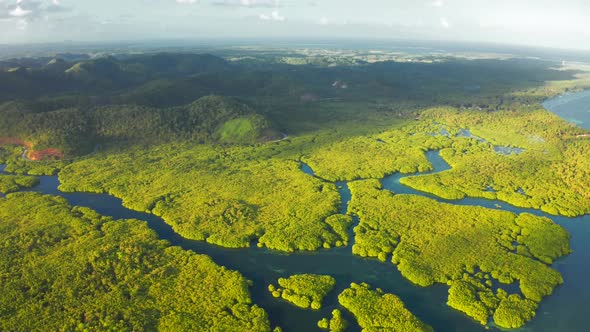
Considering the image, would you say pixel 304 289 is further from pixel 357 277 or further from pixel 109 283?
pixel 109 283

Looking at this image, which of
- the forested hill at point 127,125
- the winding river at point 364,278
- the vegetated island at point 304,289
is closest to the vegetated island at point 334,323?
the winding river at point 364,278

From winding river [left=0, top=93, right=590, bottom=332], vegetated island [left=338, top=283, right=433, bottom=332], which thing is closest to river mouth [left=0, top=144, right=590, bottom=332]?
winding river [left=0, top=93, right=590, bottom=332]

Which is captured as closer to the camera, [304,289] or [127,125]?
[304,289]

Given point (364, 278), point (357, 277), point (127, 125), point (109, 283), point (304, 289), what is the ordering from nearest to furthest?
point (109, 283) → point (304, 289) → point (364, 278) → point (357, 277) → point (127, 125)

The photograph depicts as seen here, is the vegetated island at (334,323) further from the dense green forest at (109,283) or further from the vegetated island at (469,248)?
the vegetated island at (469,248)

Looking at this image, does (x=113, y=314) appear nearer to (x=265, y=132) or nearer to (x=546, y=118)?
(x=265, y=132)

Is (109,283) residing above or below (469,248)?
below

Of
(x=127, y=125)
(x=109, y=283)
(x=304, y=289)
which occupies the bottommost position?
(x=109, y=283)

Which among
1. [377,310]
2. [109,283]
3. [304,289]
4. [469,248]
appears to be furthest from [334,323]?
[109,283]
